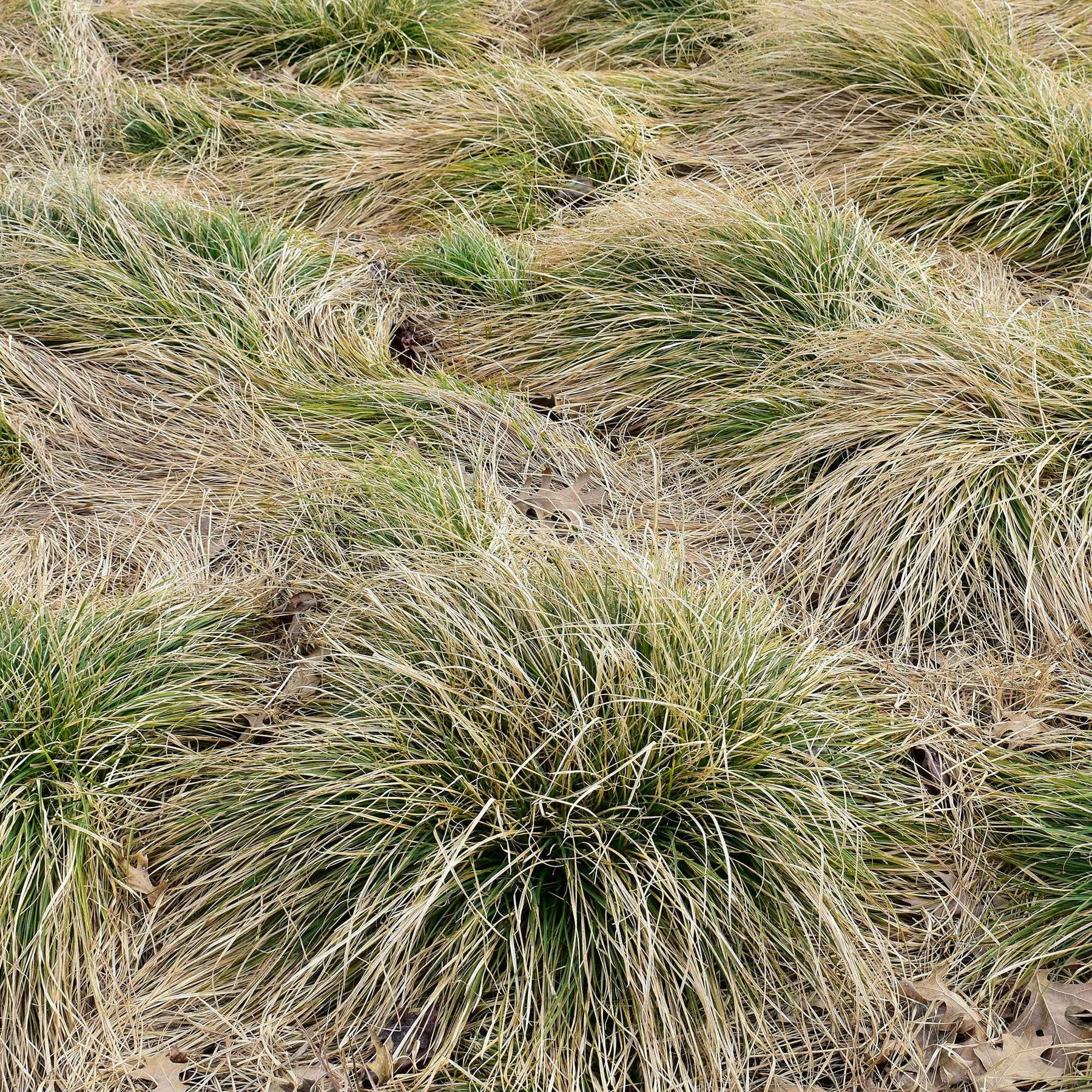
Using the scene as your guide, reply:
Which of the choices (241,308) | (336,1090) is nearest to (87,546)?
(241,308)

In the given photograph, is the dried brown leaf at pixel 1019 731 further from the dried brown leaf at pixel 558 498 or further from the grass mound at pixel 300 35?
the grass mound at pixel 300 35

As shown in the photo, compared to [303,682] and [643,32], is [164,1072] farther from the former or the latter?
[643,32]

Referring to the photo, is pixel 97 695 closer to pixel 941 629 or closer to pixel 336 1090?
pixel 336 1090

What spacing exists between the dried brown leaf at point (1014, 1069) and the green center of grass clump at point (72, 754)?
70.1 inches

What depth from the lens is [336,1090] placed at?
7.57ft

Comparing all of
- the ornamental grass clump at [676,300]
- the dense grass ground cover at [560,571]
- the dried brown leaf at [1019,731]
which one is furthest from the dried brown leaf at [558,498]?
the dried brown leaf at [1019,731]

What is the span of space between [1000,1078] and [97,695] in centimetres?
206

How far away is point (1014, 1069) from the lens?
230 cm

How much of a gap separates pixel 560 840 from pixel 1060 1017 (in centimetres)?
102

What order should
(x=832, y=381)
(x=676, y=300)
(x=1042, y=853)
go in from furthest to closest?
(x=676, y=300)
(x=832, y=381)
(x=1042, y=853)

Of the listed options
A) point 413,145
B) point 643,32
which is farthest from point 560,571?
point 643,32

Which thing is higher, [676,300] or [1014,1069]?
[676,300]

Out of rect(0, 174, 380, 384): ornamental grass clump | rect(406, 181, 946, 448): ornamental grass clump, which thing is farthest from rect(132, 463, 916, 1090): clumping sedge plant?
rect(0, 174, 380, 384): ornamental grass clump

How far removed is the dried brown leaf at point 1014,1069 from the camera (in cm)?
229
